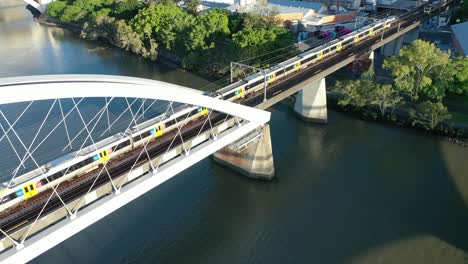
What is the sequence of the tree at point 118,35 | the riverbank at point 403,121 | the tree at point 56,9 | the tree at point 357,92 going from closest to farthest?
the riverbank at point 403,121 → the tree at point 357,92 → the tree at point 118,35 → the tree at point 56,9

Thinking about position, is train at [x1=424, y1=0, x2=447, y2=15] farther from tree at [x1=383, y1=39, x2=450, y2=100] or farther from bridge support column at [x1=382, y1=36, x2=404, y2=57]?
tree at [x1=383, y1=39, x2=450, y2=100]

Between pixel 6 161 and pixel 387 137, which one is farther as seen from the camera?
pixel 387 137

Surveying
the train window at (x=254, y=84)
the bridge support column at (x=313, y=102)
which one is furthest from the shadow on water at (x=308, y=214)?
the train window at (x=254, y=84)

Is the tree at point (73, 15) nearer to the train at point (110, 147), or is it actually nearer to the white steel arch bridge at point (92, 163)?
the train at point (110, 147)

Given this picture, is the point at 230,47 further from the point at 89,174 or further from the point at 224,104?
the point at 89,174

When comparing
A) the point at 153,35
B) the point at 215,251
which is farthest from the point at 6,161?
the point at 153,35
